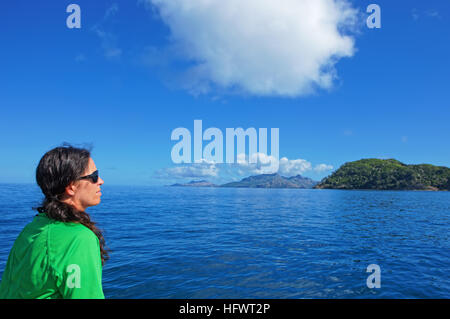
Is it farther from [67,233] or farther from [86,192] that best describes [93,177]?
[67,233]

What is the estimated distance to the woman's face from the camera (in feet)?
9.24

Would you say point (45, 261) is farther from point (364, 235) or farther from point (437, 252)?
point (364, 235)

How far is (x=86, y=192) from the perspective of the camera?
287cm

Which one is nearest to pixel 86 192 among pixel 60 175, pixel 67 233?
pixel 60 175

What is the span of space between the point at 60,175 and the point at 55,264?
0.97m

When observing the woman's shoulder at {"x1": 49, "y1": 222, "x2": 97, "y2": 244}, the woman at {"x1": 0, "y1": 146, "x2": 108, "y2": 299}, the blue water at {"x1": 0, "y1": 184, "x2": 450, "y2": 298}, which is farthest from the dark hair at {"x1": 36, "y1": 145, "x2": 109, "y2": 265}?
the blue water at {"x1": 0, "y1": 184, "x2": 450, "y2": 298}

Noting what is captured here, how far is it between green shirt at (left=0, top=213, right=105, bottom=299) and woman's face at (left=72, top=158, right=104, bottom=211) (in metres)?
0.52

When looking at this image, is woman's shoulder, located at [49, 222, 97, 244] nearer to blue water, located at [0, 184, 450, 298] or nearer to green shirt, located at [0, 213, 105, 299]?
green shirt, located at [0, 213, 105, 299]

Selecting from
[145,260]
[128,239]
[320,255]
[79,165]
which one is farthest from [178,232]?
[79,165]

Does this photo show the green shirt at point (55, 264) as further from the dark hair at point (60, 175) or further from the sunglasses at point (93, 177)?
the sunglasses at point (93, 177)
